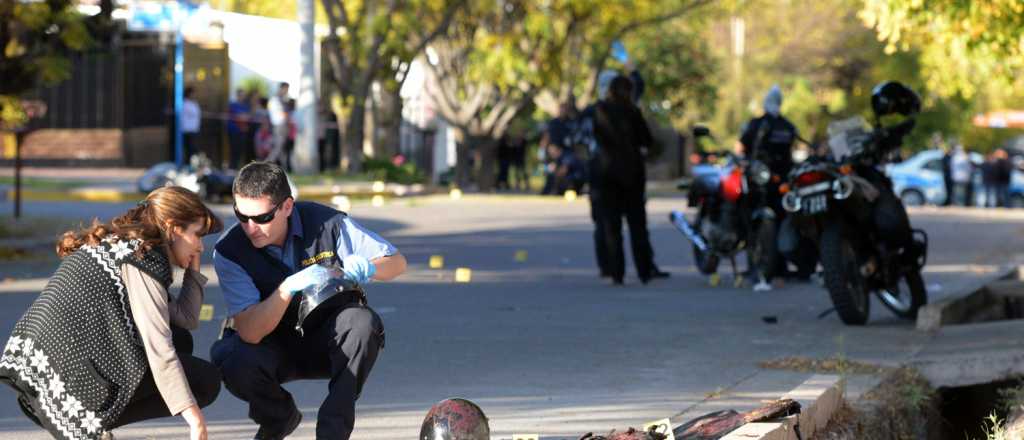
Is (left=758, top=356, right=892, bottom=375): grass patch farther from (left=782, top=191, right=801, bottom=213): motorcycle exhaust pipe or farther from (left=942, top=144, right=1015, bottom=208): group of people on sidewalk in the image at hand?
(left=942, top=144, right=1015, bottom=208): group of people on sidewalk

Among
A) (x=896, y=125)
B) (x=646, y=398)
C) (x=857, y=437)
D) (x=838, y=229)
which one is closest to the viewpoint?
(x=857, y=437)

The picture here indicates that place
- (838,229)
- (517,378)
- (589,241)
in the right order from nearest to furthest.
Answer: (517,378)
(838,229)
(589,241)

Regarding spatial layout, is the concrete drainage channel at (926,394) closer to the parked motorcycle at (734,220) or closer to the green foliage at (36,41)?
the parked motorcycle at (734,220)

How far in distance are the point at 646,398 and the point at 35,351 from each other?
3484 mm

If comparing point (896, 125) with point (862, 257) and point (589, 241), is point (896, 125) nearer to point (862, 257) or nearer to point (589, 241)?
point (862, 257)

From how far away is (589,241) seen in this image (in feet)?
67.4

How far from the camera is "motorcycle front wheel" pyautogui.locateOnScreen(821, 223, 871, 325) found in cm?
1146

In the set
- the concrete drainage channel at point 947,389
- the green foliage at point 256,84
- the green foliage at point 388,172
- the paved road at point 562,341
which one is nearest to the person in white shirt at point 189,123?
the green foliage at point 388,172

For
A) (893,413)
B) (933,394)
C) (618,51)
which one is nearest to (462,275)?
(933,394)

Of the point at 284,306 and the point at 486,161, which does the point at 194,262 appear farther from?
the point at 486,161

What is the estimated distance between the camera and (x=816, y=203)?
38.7ft

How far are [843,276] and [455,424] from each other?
5.70 m

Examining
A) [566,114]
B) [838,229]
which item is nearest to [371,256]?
[838,229]

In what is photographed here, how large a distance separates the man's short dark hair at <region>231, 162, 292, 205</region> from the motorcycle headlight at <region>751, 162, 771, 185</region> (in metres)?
8.96
